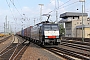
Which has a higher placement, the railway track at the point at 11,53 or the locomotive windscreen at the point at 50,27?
the locomotive windscreen at the point at 50,27

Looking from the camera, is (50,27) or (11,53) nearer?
(11,53)

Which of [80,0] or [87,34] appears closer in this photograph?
[80,0]

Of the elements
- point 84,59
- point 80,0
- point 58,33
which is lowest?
point 84,59

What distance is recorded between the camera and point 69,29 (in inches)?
3150

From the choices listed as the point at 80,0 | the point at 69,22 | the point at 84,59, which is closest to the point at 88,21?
the point at 69,22

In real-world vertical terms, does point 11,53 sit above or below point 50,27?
below

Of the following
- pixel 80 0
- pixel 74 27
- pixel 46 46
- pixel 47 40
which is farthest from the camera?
pixel 74 27

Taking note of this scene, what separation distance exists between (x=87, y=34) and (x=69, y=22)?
752 inches

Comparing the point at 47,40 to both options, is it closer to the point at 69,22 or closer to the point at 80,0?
the point at 80,0

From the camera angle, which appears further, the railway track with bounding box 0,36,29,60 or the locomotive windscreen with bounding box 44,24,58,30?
the locomotive windscreen with bounding box 44,24,58,30

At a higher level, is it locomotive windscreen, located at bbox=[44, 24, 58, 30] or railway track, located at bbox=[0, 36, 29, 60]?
locomotive windscreen, located at bbox=[44, 24, 58, 30]

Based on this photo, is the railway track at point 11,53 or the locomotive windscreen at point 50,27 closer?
the railway track at point 11,53

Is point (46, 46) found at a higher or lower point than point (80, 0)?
lower

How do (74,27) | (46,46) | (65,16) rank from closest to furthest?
(46,46) → (74,27) → (65,16)
